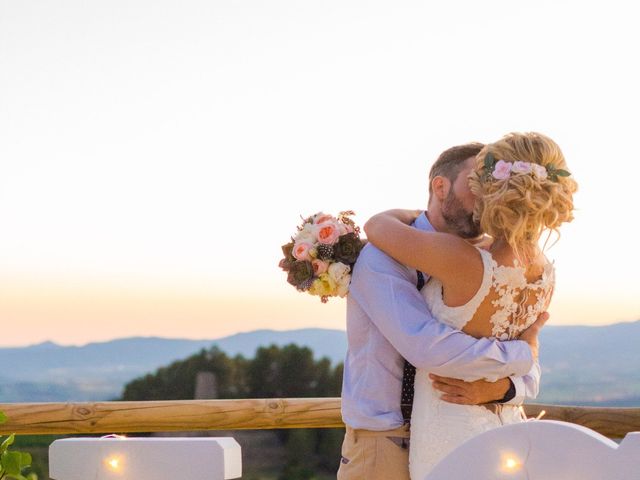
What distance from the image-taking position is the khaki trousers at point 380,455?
2.65 m

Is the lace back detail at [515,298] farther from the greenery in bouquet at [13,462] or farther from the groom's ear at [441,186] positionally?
the greenery in bouquet at [13,462]

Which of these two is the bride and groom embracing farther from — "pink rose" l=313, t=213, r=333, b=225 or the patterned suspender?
"pink rose" l=313, t=213, r=333, b=225

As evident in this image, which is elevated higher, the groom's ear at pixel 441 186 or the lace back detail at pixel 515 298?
the groom's ear at pixel 441 186

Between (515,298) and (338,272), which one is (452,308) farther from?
(338,272)

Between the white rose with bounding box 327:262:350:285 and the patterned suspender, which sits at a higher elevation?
the white rose with bounding box 327:262:350:285

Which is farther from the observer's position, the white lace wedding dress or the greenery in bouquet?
the greenery in bouquet

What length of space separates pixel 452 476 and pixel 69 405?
2852 millimetres

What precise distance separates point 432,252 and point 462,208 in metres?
0.20

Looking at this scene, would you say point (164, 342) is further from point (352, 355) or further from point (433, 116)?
point (352, 355)

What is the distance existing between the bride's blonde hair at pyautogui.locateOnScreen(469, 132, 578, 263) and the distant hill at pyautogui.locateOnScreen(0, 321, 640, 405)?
7.04 feet

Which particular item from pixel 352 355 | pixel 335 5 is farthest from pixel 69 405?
pixel 335 5

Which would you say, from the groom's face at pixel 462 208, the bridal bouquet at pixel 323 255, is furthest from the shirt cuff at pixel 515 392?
the bridal bouquet at pixel 323 255

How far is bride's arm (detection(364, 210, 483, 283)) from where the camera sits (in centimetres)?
251

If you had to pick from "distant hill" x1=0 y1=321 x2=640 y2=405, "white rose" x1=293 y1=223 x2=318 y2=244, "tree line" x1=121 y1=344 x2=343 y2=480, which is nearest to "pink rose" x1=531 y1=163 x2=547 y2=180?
"white rose" x1=293 y1=223 x2=318 y2=244
